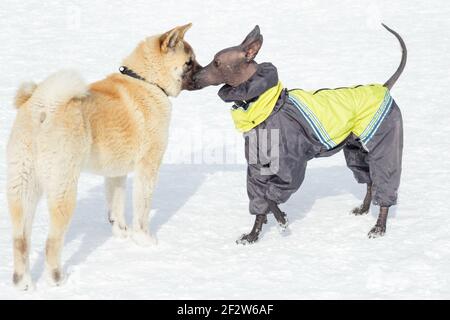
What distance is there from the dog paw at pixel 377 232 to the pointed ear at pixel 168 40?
2.34 m

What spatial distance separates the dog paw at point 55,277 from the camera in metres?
4.77

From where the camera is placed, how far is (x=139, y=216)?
18.8ft

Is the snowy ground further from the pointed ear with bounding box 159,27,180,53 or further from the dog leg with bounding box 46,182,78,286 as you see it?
the pointed ear with bounding box 159,27,180,53

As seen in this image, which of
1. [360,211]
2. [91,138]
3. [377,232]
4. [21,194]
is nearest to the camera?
[21,194]

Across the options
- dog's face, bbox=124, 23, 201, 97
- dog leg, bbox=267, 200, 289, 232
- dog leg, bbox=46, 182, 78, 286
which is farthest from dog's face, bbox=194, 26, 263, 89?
dog leg, bbox=46, 182, 78, 286

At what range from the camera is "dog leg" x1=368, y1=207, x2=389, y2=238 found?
19.1ft

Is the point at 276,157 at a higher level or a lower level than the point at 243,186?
higher

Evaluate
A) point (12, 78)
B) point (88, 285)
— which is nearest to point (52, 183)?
point (88, 285)

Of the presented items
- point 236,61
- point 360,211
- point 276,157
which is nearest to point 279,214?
point 276,157

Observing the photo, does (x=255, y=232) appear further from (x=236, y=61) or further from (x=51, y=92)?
(x=51, y=92)

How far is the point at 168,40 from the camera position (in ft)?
18.3

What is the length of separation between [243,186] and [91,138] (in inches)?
104

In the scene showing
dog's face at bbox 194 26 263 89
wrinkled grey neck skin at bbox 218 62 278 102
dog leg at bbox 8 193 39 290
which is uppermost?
dog's face at bbox 194 26 263 89

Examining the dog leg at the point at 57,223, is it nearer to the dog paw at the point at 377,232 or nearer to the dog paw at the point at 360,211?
the dog paw at the point at 377,232
